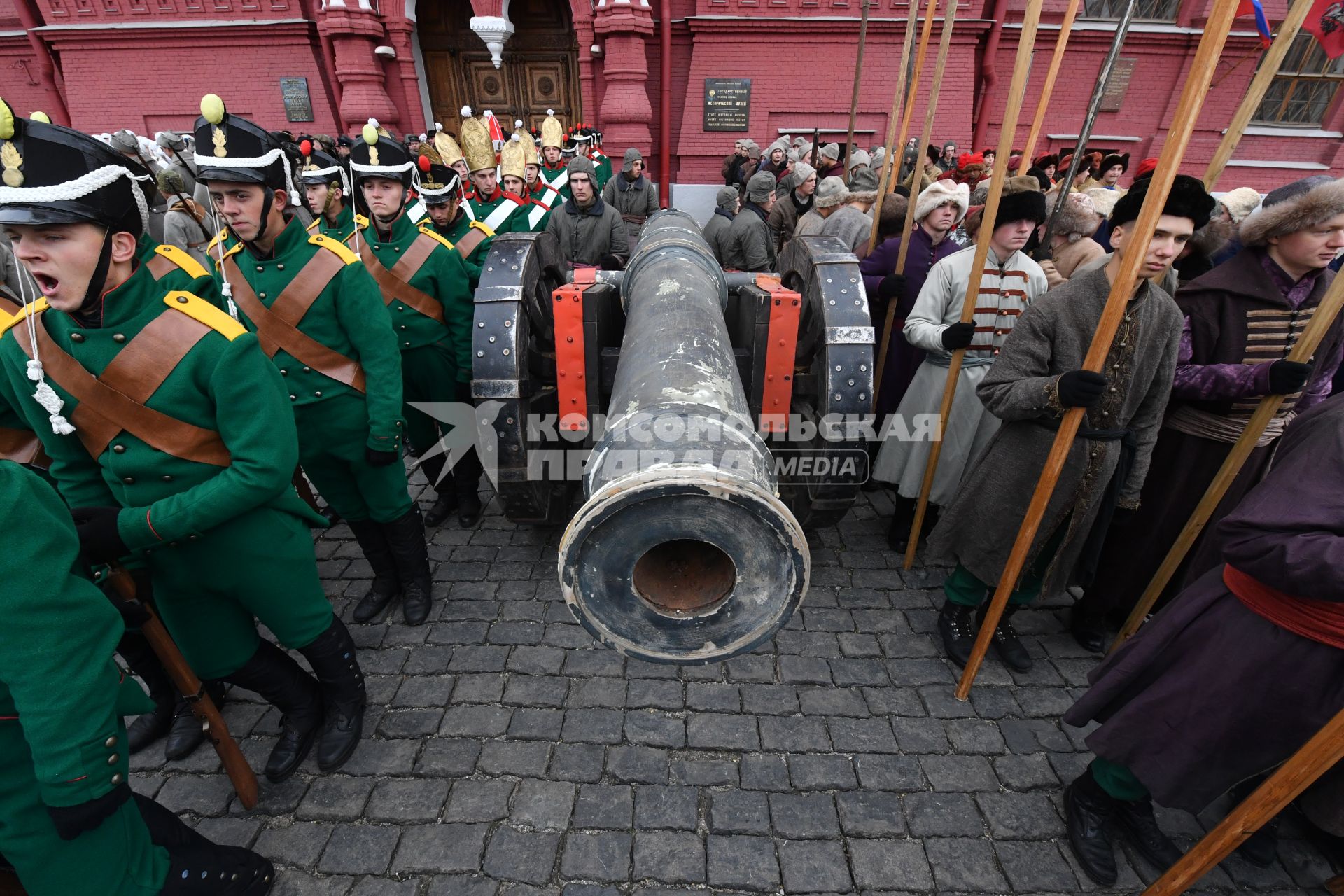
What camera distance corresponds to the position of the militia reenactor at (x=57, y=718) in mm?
1300

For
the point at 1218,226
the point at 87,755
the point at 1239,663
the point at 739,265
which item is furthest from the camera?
the point at 739,265

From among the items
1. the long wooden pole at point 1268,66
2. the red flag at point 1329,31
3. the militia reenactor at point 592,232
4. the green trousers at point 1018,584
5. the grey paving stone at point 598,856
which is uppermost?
the red flag at point 1329,31

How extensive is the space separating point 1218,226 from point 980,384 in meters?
1.98

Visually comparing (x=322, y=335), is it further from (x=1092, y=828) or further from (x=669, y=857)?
(x=1092, y=828)

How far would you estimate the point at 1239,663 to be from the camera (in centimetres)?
174

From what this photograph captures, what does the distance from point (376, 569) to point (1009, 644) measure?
3281 mm

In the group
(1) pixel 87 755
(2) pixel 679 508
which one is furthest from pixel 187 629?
(2) pixel 679 508

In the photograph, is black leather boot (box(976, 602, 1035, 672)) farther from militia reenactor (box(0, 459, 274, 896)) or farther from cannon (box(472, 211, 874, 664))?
militia reenactor (box(0, 459, 274, 896))

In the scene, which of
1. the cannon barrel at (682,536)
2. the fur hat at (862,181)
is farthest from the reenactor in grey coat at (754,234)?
the cannon barrel at (682,536)

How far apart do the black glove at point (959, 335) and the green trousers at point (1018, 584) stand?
0.96 meters

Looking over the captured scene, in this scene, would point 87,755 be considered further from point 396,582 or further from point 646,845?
point 396,582

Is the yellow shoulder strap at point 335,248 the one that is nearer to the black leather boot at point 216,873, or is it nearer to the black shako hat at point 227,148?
the black shako hat at point 227,148

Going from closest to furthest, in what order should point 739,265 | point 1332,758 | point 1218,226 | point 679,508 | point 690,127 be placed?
point 679,508 < point 1332,758 < point 1218,226 < point 739,265 < point 690,127

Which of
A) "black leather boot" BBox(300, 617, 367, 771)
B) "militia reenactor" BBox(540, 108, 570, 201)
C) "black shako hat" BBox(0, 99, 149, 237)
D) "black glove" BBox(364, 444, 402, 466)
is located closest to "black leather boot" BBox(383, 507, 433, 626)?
"black glove" BBox(364, 444, 402, 466)
